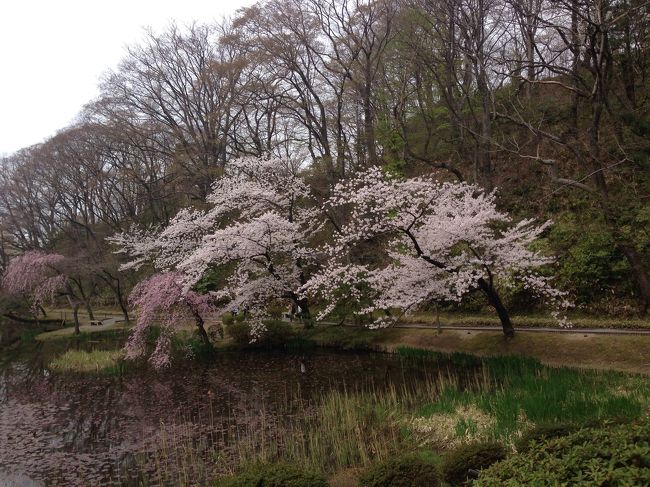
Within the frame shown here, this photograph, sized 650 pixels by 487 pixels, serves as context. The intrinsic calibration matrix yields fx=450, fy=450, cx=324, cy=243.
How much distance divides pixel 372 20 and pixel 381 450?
19.6 m

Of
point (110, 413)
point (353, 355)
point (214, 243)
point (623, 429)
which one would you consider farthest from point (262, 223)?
point (623, 429)

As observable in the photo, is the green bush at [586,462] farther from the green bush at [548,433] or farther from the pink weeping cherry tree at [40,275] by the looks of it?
the pink weeping cherry tree at [40,275]

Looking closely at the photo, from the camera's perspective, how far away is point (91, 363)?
17.9 metres

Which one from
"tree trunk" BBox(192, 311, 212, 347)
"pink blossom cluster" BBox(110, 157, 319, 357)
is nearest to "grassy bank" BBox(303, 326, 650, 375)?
"pink blossom cluster" BBox(110, 157, 319, 357)

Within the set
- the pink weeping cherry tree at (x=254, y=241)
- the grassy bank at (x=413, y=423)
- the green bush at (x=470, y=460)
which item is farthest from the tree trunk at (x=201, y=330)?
the green bush at (x=470, y=460)

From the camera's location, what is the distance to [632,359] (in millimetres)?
10273

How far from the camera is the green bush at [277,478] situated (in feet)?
15.2

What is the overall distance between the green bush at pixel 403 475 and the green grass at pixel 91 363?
1476 centimetres

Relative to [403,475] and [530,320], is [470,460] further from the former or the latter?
[530,320]

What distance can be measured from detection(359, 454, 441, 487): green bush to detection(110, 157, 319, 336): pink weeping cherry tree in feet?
37.1

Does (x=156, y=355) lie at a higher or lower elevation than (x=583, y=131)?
lower

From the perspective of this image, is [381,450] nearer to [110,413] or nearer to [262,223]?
[110,413]

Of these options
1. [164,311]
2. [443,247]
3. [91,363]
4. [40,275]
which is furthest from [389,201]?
[40,275]

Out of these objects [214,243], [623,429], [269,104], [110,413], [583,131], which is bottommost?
[110,413]
